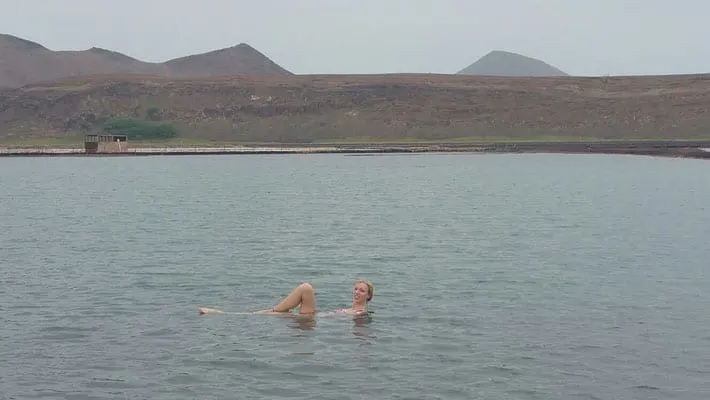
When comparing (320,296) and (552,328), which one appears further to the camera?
(320,296)

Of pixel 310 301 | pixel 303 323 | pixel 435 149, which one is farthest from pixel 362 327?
pixel 435 149

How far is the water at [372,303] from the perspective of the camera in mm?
17688

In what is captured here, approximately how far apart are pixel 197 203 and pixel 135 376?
142 feet

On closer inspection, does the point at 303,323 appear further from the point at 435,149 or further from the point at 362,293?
the point at 435,149

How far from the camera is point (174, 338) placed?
20.7m

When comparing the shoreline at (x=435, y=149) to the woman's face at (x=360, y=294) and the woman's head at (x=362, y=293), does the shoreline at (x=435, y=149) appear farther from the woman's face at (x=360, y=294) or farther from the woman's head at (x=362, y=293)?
the woman's face at (x=360, y=294)

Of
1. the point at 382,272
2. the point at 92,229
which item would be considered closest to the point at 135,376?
the point at 382,272

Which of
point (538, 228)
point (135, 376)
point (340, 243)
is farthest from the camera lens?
point (538, 228)

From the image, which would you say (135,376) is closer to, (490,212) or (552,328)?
(552,328)

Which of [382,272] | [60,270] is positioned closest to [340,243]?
[382,272]

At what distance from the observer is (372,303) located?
24703mm

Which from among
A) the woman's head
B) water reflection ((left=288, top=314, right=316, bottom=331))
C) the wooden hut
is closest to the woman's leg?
water reflection ((left=288, top=314, right=316, bottom=331))

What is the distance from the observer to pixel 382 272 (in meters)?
30.5

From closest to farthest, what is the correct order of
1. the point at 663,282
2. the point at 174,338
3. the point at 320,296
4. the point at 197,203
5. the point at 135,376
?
the point at 135,376 → the point at 174,338 → the point at 320,296 → the point at 663,282 → the point at 197,203
